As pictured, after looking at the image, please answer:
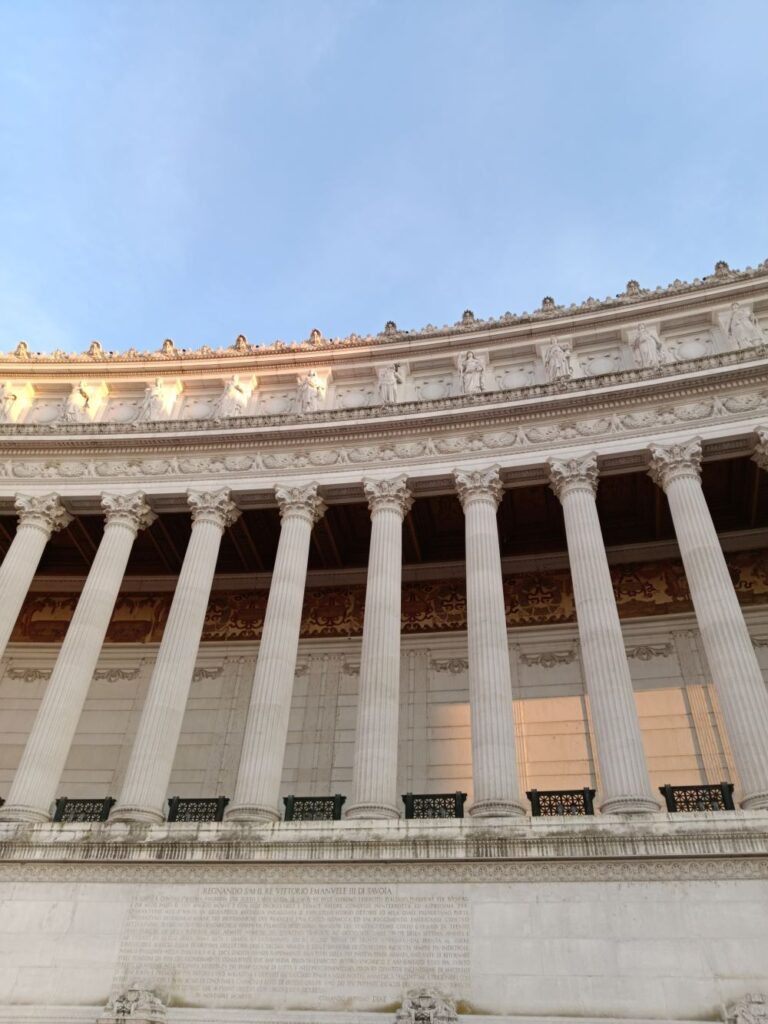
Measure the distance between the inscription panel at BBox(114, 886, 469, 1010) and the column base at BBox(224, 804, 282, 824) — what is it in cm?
164

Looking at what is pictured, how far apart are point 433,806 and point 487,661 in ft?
12.0

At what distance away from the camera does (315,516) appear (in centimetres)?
2497

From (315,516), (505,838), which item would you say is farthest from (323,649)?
(505,838)

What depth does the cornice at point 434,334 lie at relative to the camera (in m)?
27.0

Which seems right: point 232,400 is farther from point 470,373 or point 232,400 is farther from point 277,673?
point 277,673

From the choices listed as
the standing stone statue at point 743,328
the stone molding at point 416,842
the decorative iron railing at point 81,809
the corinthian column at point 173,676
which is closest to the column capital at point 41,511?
the corinthian column at point 173,676

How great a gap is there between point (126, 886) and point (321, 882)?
423cm

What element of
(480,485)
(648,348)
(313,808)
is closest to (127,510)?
(480,485)

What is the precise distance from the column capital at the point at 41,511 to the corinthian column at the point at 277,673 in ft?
23.6

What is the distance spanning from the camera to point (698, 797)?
17953mm

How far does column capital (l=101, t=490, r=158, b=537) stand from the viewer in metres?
25.2

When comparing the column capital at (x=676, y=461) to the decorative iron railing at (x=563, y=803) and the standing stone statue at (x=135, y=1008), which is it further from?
the standing stone statue at (x=135, y=1008)

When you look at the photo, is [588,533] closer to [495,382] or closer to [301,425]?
[495,382]

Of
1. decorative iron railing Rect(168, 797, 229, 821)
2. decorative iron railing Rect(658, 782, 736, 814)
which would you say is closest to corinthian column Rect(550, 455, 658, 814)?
decorative iron railing Rect(658, 782, 736, 814)
